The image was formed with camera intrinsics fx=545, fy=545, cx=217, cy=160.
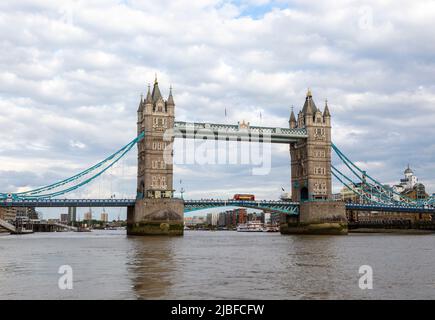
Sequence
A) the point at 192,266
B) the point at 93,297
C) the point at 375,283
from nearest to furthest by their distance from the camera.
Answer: the point at 93,297 < the point at 375,283 < the point at 192,266

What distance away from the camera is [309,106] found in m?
88.9

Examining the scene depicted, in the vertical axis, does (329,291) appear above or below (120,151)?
below

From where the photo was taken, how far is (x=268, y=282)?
22.1 m

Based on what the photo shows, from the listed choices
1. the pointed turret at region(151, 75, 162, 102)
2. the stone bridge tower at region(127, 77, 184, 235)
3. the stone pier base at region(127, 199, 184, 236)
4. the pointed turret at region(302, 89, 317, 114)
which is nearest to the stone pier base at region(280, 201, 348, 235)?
the pointed turret at region(302, 89, 317, 114)

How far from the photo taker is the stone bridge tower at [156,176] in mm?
72688

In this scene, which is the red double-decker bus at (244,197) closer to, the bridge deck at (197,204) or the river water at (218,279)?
the bridge deck at (197,204)

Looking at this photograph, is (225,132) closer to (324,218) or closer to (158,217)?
(158,217)

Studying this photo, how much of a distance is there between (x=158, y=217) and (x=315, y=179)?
1108 inches

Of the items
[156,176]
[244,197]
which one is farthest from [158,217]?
[244,197]
